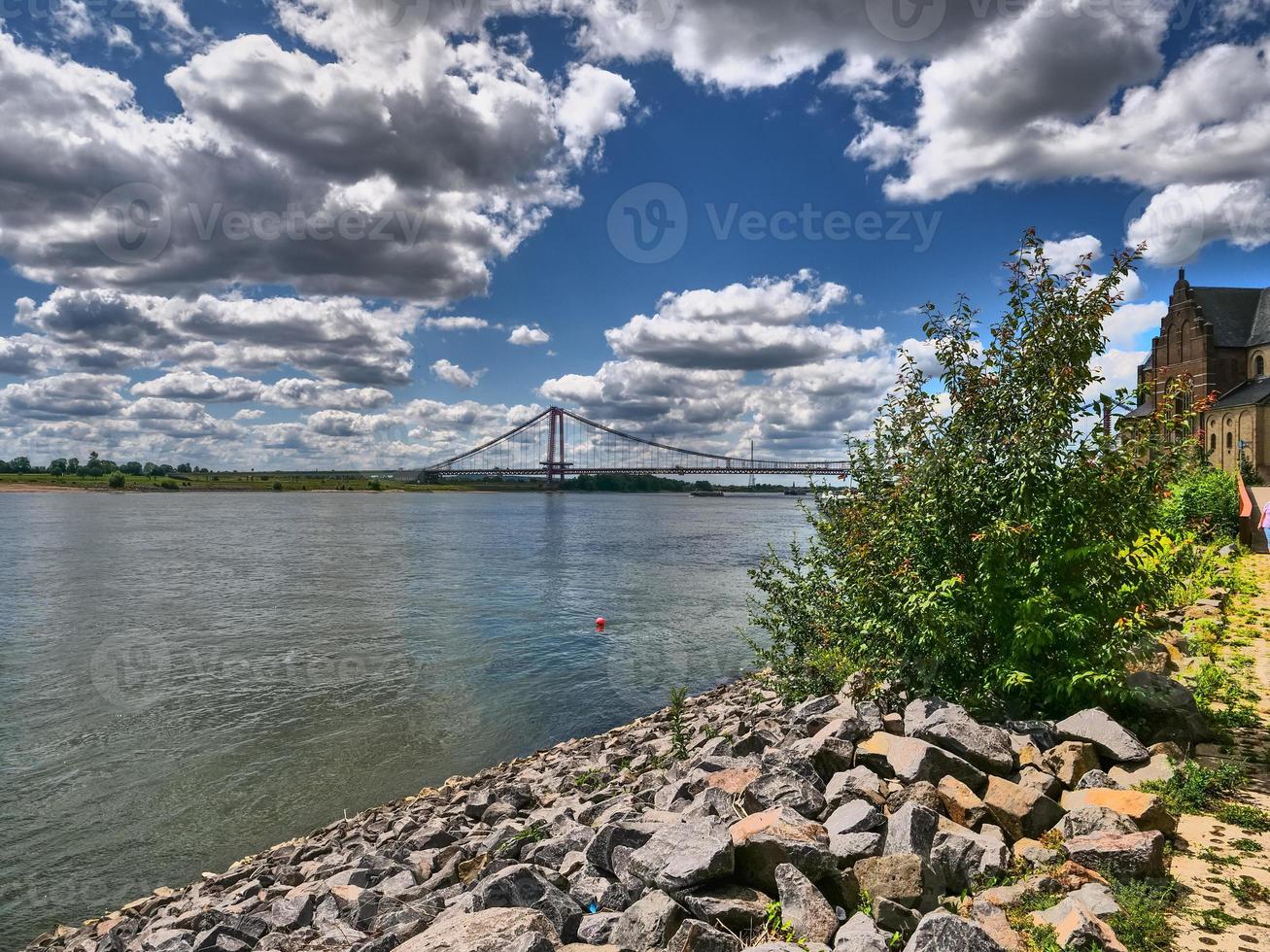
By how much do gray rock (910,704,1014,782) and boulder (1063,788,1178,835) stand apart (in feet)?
1.81

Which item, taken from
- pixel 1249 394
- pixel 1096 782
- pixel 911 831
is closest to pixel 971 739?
pixel 1096 782

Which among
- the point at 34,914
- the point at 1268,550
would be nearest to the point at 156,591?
the point at 34,914

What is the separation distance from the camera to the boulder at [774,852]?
→ 4730mm

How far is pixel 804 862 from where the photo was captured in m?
4.73

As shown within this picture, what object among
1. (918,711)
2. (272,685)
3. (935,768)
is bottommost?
(272,685)

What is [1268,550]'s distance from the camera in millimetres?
23203

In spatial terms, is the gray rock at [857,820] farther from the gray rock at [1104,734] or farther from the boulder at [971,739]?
the gray rock at [1104,734]

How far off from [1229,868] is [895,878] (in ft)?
7.90

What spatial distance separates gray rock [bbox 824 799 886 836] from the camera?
5289mm

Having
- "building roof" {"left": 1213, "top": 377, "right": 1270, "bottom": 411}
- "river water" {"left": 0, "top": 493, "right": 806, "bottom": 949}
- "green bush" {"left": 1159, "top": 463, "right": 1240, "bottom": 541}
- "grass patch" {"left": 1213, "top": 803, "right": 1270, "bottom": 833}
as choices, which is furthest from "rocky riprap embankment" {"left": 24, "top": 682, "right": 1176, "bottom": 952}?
"building roof" {"left": 1213, "top": 377, "right": 1270, "bottom": 411}

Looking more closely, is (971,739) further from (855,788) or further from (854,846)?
(854,846)

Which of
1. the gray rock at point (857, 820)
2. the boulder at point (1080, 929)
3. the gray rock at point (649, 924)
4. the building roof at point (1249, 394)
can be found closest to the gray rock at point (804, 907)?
the gray rock at point (649, 924)

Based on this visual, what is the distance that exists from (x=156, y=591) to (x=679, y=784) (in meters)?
33.1

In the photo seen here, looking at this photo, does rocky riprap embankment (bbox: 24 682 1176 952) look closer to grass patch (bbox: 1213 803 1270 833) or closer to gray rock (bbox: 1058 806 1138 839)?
gray rock (bbox: 1058 806 1138 839)
